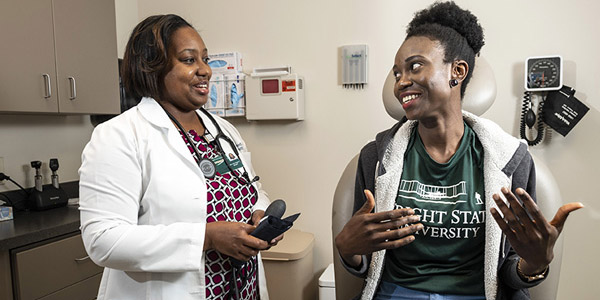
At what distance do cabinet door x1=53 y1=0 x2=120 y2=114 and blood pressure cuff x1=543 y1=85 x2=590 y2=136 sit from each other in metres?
2.25

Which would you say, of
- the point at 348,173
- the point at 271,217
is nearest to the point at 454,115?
the point at 348,173

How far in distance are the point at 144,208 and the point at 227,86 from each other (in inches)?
60.6

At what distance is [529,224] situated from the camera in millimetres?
886

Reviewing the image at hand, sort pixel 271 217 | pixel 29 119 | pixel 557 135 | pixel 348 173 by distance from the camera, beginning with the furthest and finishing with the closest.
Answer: pixel 29 119, pixel 557 135, pixel 348 173, pixel 271 217

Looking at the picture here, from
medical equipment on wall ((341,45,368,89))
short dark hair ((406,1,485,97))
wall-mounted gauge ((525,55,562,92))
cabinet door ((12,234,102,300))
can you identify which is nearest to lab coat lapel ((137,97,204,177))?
short dark hair ((406,1,485,97))

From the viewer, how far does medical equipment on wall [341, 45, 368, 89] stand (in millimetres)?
2287

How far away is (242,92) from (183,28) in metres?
1.30

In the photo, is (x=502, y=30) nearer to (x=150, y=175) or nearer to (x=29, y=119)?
(x=150, y=175)

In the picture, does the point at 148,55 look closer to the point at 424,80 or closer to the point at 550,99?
the point at 424,80

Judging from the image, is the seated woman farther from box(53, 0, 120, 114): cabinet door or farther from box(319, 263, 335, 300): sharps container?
box(53, 0, 120, 114): cabinet door

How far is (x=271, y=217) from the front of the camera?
38.9 inches

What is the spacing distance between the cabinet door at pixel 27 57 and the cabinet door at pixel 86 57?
0.05 metres

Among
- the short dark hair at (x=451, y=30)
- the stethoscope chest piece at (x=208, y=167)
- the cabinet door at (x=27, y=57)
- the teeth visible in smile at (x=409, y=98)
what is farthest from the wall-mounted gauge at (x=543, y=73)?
the cabinet door at (x=27, y=57)

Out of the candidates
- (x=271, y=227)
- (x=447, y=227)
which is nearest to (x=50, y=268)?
(x=271, y=227)
